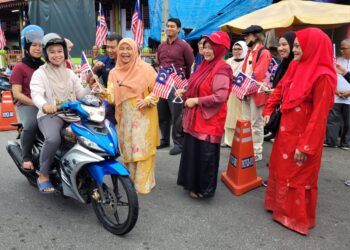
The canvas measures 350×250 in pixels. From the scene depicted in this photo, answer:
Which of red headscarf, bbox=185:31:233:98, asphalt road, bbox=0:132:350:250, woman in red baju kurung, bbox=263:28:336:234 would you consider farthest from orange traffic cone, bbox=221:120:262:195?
red headscarf, bbox=185:31:233:98

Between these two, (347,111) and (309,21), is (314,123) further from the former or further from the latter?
(309,21)

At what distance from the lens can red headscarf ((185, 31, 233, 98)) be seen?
316 cm

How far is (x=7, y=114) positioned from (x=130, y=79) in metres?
4.75

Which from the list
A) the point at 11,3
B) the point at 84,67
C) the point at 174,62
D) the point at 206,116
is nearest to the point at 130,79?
the point at 84,67

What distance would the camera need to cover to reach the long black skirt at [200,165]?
133 inches

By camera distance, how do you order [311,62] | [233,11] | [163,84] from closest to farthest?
[311,62]
[163,84]
[233,11]

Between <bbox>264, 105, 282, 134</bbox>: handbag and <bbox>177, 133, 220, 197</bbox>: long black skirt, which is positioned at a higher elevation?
<bbox>264, 105, 282, 134</bbox>: handbag

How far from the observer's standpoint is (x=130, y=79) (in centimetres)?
346

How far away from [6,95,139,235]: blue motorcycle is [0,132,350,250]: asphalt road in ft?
0.78

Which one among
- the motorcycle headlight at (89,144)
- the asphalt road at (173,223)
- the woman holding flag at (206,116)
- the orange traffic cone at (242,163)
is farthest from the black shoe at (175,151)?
the motorcycle headlight at (89,144)

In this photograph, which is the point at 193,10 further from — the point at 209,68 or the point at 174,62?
the point at 209,68

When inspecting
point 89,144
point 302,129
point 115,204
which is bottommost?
point 115,204

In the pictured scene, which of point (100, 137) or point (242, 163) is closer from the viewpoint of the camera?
point (100, 137)

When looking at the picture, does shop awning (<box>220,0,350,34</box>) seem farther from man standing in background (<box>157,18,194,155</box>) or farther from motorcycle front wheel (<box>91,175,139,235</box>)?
motorcycle front wheel (<box>91,175,139,235</box>)
